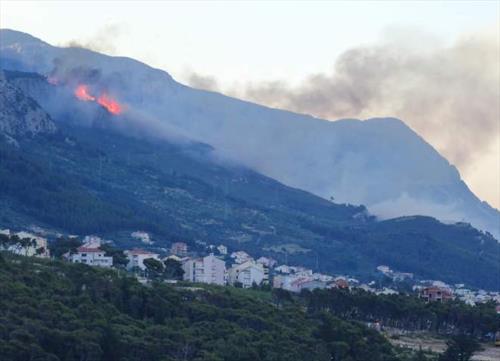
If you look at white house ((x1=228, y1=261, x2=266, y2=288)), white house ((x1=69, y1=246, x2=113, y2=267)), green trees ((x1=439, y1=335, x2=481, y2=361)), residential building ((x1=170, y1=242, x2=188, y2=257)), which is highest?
residential building ((x1=170, y1=242, x2=188, y2=257))

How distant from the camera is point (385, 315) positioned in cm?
11662

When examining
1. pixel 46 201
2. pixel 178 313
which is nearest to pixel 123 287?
pixel 178 313

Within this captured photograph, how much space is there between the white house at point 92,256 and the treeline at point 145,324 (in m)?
26.0

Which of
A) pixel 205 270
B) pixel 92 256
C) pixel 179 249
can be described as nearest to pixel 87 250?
pixel 92 256

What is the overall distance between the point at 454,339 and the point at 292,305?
18.9 metres

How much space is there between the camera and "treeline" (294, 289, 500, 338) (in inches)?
4469

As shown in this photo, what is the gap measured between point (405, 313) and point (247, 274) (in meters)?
43.9

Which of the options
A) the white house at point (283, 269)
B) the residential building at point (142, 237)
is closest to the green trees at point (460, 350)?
the white house at point (283, 269)

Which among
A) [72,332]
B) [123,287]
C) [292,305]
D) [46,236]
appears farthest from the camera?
[46,236]

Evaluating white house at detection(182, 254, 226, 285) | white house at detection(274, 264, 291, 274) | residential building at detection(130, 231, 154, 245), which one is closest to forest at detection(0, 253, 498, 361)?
white house at detection(182, 254, 226, 285)

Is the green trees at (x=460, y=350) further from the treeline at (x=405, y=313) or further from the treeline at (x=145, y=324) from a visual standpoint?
the treeline at (x=405, y=313)

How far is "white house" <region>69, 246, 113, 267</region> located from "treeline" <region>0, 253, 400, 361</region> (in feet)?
85.4

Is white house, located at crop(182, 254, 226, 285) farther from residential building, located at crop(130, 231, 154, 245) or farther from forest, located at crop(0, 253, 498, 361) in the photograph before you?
forest, located at crop(0, 253, 498, 361)

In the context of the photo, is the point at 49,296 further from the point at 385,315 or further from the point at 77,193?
the point at 77,193
